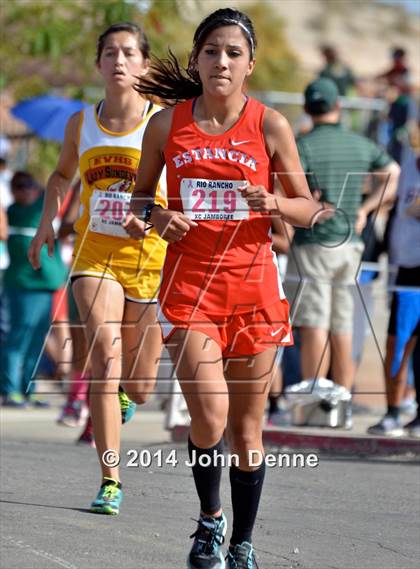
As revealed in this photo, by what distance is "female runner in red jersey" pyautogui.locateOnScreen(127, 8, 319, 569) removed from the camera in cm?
567

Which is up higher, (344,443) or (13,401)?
(13,401)

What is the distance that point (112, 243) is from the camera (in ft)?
25.0

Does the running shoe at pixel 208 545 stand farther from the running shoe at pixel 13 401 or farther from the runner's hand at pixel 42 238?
the running shoe at pixel 13 401

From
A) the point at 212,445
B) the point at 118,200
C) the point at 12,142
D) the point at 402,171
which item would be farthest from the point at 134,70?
the point at 12,142

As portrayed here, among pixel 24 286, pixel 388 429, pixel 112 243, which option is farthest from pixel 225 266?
pixel 24 286

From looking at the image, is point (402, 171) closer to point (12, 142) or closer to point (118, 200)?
point (118, 200)

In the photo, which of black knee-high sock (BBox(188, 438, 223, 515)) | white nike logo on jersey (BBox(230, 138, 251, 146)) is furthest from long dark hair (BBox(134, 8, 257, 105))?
black knee-high sock (BBox(188, 438, 223, 515))

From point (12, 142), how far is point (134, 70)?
51.7ft

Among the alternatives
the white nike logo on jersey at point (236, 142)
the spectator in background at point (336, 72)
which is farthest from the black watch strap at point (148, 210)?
the spectator in background at point (336, 72)

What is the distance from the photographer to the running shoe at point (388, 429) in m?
10.4

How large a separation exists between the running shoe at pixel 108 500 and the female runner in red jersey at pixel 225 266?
1.27 m

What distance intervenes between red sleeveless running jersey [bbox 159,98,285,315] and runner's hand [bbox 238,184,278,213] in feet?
0.44

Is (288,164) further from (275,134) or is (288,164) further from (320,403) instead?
(320,403)

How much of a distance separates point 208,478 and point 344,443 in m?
4.41
